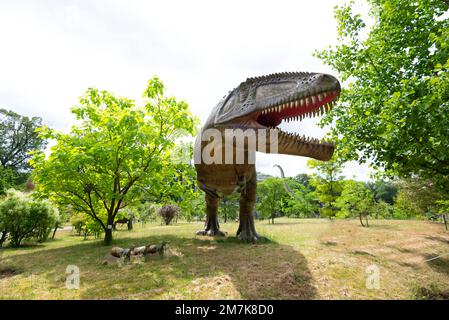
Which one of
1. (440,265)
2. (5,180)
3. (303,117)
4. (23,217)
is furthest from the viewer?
(5,180)

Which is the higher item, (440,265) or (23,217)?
(23,217)

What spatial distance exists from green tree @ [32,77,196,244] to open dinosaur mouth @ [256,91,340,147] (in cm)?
401

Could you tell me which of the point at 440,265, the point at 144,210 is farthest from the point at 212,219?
the point at 144,210

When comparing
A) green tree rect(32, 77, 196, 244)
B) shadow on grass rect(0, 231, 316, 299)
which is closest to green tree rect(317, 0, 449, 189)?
shadow on grass rect(0, 231, 316, 299)

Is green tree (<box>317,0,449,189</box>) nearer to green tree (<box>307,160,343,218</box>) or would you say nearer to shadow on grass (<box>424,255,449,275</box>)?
shadow on grass (<box>424,255,449,275</box>)

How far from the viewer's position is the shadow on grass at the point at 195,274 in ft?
11.6

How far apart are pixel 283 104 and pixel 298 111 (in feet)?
1.44

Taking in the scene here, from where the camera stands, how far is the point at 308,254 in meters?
5.75

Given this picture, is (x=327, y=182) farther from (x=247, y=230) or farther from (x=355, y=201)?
(x=247, y=230)

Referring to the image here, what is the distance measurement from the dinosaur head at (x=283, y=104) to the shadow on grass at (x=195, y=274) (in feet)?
7.49

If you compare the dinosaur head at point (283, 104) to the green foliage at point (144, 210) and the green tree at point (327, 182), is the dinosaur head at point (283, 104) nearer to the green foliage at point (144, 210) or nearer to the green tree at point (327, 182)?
the green foliage at point (144, 210)

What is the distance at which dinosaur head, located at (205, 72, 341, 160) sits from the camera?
4.05m

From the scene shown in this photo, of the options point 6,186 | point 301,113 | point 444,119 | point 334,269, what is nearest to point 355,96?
point 444,119

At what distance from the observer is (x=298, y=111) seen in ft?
15.0
